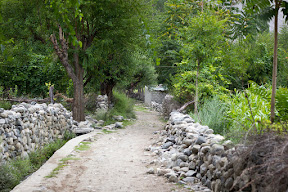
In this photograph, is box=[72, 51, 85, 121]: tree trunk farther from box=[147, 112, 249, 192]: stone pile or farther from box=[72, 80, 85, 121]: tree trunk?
box=[147, 112, 249, 192]: stone pile

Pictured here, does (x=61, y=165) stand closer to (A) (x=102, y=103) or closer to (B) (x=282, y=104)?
(B) (x=282, y=104)

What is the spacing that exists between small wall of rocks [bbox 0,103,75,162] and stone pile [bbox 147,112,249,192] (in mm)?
3106

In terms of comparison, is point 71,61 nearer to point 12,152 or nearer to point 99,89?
point 99,89

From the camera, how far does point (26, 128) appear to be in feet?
23.7

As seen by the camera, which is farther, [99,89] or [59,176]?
[99,89]

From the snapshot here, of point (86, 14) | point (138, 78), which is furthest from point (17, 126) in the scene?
point (138, 78)

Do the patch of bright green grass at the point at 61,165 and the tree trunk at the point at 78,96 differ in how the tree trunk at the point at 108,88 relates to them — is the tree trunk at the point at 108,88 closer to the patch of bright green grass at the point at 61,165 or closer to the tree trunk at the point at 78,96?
the tree trunk at the point at 78,96

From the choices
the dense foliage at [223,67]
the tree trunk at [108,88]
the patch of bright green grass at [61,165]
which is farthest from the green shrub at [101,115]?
the patch of bright green grass at [61,165]

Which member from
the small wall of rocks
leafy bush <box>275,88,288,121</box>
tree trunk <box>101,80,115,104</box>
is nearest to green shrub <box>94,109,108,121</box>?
tree trunk <box>101,80,115,104</box>

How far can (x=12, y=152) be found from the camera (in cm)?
627

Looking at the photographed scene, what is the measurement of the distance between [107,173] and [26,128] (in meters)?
2.81

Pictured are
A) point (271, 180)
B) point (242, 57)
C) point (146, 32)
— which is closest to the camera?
point (271, 180)

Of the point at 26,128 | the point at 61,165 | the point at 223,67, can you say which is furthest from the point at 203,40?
the point at 61,165

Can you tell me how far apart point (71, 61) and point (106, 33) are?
2.22 meters
